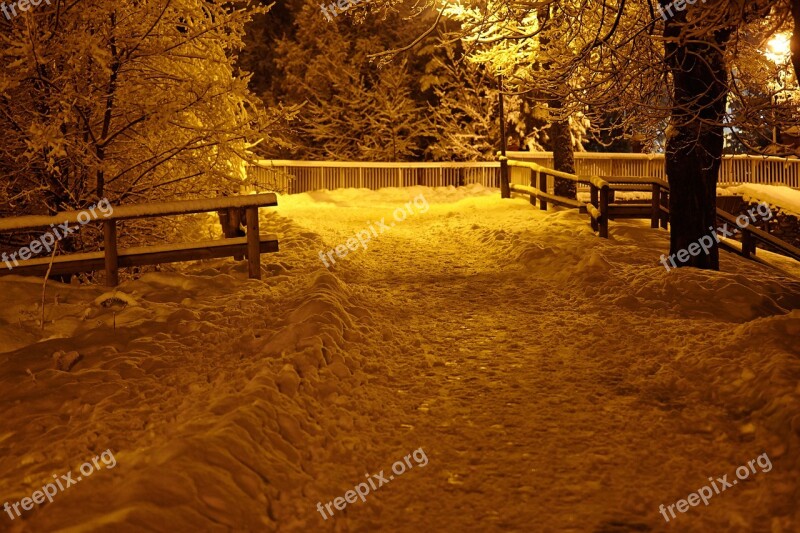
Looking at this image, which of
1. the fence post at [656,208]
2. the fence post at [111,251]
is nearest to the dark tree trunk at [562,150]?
the fence post at [656,208]

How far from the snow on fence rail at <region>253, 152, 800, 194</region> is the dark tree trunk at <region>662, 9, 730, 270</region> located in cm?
1572

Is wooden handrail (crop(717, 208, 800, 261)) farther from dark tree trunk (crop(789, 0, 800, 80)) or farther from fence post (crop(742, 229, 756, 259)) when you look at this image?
dark tree trunk (crop(789, 0, 800, 80))

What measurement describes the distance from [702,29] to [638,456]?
14.2ft

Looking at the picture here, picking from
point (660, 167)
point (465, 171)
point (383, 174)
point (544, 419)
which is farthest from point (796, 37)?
point (660, 167)

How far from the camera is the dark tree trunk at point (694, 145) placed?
1090 cm

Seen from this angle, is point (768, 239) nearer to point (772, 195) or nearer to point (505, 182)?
point (505, 182)

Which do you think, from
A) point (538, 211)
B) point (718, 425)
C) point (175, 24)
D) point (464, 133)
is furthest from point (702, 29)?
point (464, 133)

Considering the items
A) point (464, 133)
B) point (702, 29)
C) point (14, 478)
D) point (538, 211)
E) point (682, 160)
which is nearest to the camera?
point (14, 478)

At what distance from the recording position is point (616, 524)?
15.9 ft

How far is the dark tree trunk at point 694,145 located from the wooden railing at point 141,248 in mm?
5598

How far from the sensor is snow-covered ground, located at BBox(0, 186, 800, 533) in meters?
4.96

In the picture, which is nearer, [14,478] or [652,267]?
[14,478]

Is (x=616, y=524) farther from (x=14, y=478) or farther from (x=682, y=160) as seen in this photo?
(x=682, y=160)

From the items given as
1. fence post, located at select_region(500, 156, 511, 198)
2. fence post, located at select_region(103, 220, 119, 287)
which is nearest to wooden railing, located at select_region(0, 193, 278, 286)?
fence post, located at select_region(103, 220, 119, 287)
